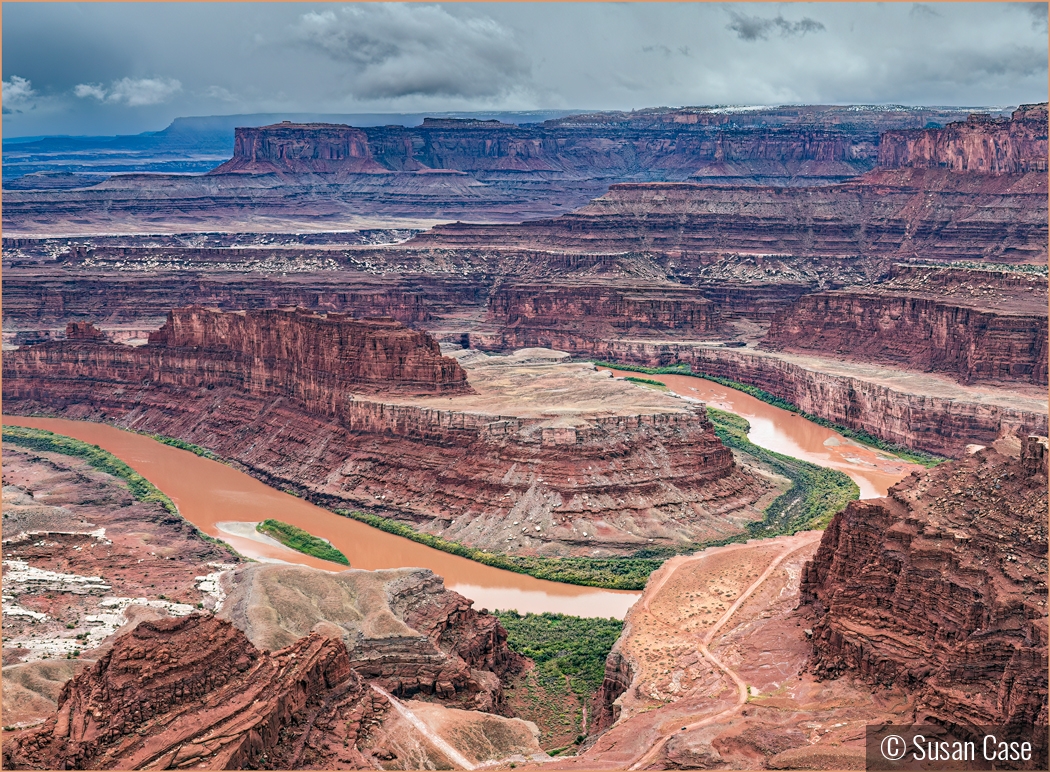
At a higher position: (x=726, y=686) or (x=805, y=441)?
(x=726, y=686)

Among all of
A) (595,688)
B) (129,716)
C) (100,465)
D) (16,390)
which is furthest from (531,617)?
(16,390)

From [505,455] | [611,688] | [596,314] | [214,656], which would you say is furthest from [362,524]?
Answer: [596,314]

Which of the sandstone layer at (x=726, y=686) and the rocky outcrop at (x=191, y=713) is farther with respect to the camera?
the sandstone layer at (x=726, y=686)

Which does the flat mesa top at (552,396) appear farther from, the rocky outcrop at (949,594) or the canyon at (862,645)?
the rocky outcrop at (949,594)

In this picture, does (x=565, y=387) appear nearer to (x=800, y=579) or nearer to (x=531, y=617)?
(x=531, y=617)

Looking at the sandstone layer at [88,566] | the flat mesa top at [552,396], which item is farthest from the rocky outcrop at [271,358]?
the sandstone layer at [88,566]

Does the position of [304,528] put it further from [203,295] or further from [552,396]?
[203,295]
